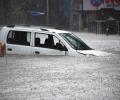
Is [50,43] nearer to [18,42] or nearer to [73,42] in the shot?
[73,42]

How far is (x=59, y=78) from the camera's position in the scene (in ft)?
42.4

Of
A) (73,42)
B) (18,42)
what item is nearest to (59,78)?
(73,42)

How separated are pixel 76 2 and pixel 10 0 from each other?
73.1ft

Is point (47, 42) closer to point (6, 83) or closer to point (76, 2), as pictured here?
point (6, 83)

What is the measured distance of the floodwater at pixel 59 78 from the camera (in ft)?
33.6

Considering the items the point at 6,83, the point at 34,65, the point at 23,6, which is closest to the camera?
the point at 6,83

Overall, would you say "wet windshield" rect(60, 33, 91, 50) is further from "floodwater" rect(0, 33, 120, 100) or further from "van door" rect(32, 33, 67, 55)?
"floodwater" rect(0, 33, 120, 100)

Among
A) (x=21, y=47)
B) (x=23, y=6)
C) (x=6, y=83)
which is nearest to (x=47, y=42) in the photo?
(x=21, y=47)

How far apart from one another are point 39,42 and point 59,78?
486 centimetres

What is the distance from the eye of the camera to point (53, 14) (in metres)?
78.6

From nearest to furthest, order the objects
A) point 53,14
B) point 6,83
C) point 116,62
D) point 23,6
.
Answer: point 6,83 < point 116,62 < point 53,14 < point 23,6

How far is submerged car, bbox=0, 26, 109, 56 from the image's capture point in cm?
1719

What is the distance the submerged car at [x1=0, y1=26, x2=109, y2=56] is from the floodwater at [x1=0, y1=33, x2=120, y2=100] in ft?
0.88

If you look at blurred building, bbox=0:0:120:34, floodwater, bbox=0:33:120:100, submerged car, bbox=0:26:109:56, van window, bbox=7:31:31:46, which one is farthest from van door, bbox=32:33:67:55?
blurred building, bbox=0:0:120:34
